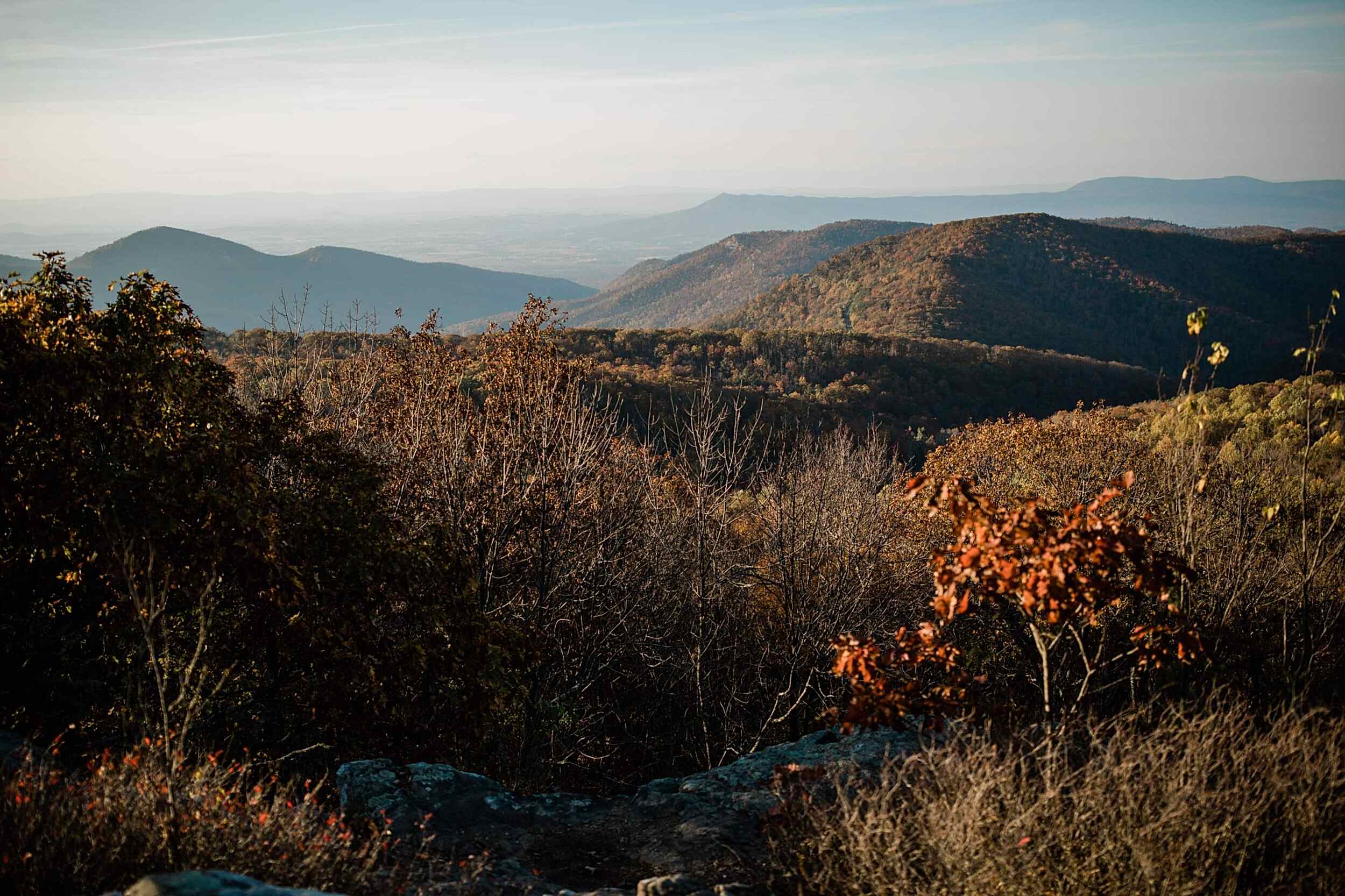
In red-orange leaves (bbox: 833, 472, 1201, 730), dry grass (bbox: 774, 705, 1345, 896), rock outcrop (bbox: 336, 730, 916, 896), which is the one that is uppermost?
red-orange leaves (bbox: 833, 472, 1201, 730)

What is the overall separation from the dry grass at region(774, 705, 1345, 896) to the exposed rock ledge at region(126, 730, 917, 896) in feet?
→ 2.07

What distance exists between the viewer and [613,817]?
20.9 ft

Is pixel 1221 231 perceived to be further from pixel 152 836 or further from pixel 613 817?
pixel 152 836

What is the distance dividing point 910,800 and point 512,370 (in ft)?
27.6

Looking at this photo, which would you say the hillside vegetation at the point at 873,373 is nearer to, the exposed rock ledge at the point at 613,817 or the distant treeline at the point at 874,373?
the distant treeline at the point at 874,373

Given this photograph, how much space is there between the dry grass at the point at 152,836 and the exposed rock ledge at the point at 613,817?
1.23 meters

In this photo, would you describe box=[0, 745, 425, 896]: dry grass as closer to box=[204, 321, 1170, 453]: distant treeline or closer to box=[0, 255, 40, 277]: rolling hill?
box=[204, 321, 1170, 453]: distant treeline

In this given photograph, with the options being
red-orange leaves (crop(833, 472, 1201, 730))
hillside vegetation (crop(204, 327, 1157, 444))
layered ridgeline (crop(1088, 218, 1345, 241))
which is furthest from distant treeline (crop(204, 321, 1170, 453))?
layered ridgeline (crop(1088, 218, 1345, 241))

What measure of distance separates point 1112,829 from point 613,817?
3.74 meters

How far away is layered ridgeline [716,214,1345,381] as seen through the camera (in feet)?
320

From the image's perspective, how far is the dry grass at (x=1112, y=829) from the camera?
3861 mm

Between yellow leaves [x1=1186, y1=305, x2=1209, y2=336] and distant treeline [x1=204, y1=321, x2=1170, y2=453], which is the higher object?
yellow leaves [x1=1186, y1=305, x2=1209, y2=336]

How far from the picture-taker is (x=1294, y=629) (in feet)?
36.5

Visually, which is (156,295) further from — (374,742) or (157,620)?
(374,742)
